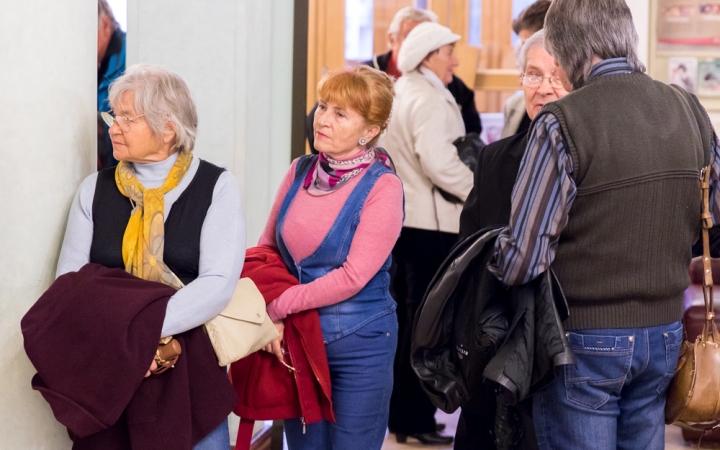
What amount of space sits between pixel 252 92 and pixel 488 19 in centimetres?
230

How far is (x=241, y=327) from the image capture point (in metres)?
2.08

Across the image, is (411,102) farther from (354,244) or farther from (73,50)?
(73,50)

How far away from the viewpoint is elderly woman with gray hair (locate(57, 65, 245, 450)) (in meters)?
2.02

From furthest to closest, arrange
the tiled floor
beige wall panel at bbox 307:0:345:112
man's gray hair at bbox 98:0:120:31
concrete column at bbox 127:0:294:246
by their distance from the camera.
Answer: beige wall panel at bbox 307:0:345:112 < the tiled floor < man's gray hair at bbox 98:0:120:31 < concrete column at bbox 127:0:294:246

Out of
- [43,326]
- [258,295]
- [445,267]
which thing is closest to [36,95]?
[43,326]

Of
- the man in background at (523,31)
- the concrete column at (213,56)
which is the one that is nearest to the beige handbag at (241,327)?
the concrete column at (213,56)

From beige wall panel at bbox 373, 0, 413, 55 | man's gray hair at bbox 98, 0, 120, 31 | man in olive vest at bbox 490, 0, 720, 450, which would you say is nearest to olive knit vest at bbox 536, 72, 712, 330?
man in olive vest at bbox 490, 0, 720, 450

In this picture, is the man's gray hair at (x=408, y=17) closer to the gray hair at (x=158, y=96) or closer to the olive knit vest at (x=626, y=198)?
the gray hair at (x=158, y=96)

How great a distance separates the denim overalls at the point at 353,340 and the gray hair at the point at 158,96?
17.1 inches

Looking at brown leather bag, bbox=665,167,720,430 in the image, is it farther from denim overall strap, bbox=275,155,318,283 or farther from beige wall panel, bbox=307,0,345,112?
beige wall panel, bbox=307,0,345,112

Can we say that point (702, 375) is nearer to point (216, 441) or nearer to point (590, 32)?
point (590, 32)

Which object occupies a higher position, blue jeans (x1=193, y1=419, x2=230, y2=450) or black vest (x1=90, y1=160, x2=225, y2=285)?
black vest (x1=90, y1=160, x2=225, y2=285)

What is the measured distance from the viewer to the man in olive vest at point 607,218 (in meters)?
1.88

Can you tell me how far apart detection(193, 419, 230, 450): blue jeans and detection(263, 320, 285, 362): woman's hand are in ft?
0.79
